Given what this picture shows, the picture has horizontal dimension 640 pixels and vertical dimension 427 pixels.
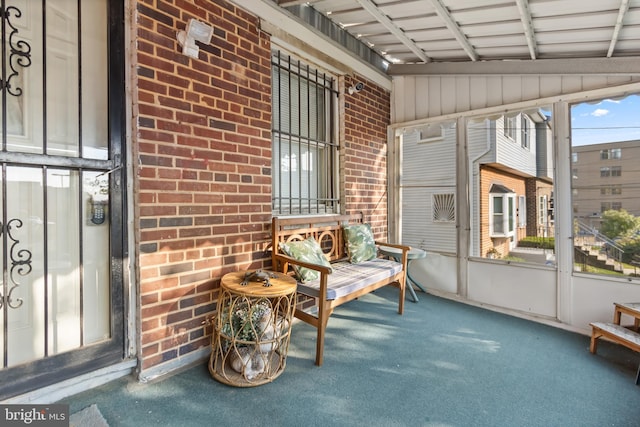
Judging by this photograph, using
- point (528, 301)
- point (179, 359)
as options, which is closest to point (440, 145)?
point (528, 301)

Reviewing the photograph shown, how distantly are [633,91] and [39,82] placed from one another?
4675mm

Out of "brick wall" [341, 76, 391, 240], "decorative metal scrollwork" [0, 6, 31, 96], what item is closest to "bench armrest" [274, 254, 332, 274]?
"brick wall" [341, 76, 391, 240]

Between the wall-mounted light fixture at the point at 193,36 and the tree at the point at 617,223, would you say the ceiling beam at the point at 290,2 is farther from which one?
the tree at the point at 617,223

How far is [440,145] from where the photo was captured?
4.14 meters

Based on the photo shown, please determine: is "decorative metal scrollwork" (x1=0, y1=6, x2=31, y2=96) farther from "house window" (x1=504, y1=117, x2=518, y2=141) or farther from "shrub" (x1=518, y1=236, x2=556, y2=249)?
"shrub" (x1=518, y1=236, x2=556, y2=249)

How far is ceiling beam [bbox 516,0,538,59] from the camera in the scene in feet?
8.32

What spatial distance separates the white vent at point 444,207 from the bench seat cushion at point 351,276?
1139mm

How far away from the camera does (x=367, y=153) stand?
4.12m

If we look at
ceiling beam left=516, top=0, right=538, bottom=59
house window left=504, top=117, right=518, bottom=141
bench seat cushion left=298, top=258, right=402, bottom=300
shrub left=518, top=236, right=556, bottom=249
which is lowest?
bench seat cushion left=298, top=258, right=402, bottom=300

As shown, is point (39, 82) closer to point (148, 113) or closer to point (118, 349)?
Answer: point (148, 113)

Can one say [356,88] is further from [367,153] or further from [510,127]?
[510,127]

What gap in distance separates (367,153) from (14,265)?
348 centimetres

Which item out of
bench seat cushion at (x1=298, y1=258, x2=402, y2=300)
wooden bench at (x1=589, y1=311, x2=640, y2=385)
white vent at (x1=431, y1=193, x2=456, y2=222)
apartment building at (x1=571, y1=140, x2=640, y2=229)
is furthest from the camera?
white vent at (x1=431, y1=193, x2=456, y2=222)

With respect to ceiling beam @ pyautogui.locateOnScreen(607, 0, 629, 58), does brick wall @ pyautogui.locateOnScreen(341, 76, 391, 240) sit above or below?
Answer: below
